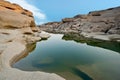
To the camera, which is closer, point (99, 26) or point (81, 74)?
point (81, 74)

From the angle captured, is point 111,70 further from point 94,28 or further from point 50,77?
point 94,28

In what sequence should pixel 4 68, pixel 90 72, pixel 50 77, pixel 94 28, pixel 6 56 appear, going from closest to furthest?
pixel 50 77 → pixel 4 68 → pixel 90 72 → pixel 6 56 → pixel 94 28

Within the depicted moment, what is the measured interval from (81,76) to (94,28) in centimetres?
5128

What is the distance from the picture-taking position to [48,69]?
16.0 m

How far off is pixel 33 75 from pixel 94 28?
179ft

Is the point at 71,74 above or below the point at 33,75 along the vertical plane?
below

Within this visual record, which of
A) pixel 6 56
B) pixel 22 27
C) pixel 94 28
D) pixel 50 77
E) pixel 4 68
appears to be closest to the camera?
pixel 50 77

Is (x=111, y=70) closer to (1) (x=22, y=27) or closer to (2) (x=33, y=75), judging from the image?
(2) (x=33, y=75)

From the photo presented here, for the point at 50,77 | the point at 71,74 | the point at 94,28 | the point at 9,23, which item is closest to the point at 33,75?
the point at 50,77

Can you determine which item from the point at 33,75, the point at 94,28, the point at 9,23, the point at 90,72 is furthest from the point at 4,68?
the point at 94,28

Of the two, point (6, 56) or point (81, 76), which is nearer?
point (81, 76)

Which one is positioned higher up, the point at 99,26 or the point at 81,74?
the point at 81,74

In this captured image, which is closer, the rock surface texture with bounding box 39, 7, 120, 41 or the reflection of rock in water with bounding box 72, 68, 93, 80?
the reflection of rock in water with bounding box 72, 68, 93, 80

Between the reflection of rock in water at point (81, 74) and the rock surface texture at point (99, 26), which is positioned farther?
the rock surface texture at point (99, 26)
